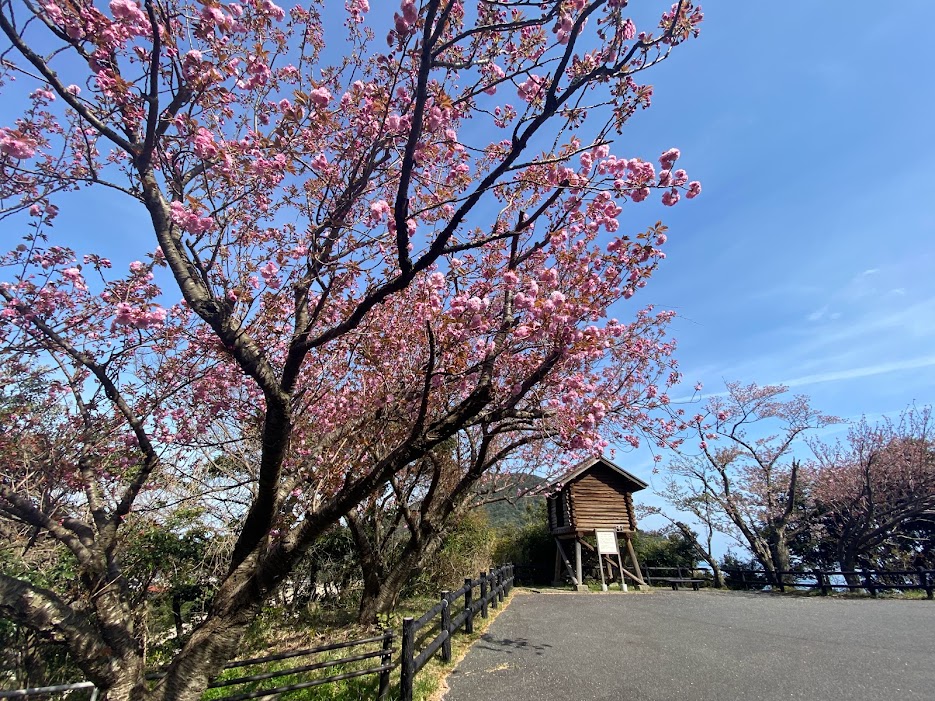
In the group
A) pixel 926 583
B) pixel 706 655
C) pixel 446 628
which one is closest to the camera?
pixel 446 628

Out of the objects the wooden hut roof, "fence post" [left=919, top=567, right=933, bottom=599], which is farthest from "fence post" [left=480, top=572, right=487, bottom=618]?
"fence post" [left=919, top=567, right=933, bottom=599]

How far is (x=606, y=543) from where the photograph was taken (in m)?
18.8

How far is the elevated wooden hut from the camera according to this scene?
18.9 m

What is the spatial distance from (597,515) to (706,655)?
12.6 metres

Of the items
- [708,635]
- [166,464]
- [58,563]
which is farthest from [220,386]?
[708,635]

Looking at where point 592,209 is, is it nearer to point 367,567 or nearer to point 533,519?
point 367,567

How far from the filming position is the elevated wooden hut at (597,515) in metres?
18.9

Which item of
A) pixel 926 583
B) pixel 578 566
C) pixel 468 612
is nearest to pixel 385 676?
pixel 468 612

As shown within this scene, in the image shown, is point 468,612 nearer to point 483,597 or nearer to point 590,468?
point 483,597

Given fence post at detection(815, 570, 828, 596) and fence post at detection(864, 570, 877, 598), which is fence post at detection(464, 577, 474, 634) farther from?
fence post at detection(864, 570, 877, 598)

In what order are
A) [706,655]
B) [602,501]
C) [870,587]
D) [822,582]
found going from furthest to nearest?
[602,501]
[822,582]
[870,587]
[706,655]

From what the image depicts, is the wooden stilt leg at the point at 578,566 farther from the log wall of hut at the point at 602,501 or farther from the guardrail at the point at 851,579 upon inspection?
the guardrail at the point at 851,579

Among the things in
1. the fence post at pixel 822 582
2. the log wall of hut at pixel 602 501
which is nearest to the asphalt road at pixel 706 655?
the fence post at pixel 822 582

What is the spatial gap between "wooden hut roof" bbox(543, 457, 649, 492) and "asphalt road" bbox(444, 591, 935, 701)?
23.6 ft
